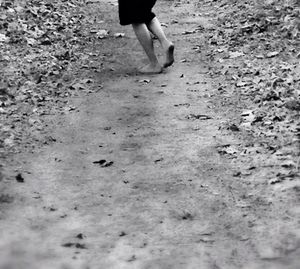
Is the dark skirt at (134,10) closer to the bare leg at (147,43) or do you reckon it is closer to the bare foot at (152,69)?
the bare leg at (147,43)

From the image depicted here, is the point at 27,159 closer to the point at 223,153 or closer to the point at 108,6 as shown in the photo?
the point at 223,153

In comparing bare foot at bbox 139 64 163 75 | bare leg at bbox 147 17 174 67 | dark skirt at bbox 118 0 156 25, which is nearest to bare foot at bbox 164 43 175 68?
bare leg at bbox 147 17 174 67

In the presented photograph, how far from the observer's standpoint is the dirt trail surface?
3.42 metres

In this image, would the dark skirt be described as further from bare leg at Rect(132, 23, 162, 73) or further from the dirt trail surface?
the dirt trail surface

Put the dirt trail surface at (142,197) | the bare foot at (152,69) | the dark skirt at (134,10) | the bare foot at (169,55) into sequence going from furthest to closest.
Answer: the bare foot at (152,69) < the bare foot at (169,55) < the dark skirt at (134,10) < the dirt trail surface at (142,197)

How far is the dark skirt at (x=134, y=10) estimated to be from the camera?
23.7 feet

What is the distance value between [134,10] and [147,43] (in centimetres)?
50

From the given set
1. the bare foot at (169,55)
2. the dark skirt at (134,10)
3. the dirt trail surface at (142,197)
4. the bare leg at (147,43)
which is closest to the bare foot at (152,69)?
the bare leg at (147,43)

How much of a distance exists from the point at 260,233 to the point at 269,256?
33 centimetres

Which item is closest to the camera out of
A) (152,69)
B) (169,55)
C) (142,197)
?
(142,197)

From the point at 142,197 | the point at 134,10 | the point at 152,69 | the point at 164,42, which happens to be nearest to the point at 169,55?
the point at 164,42

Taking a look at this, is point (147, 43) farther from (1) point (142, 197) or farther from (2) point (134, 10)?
(1) point (142, 197)

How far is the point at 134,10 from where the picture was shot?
23.9 feet

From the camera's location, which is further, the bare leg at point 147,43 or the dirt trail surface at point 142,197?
the bare leg at point 147,43
